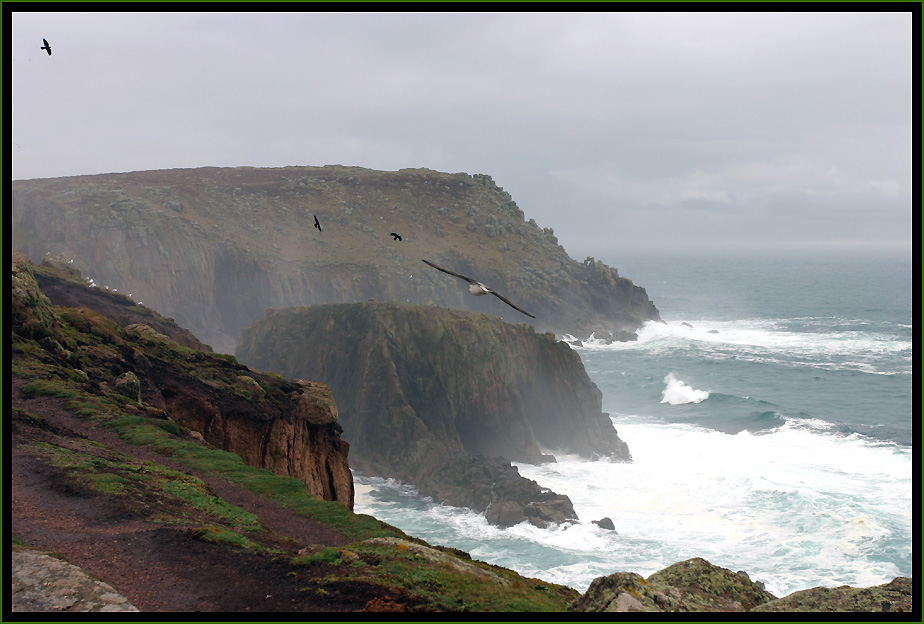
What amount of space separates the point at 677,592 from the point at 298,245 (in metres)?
103

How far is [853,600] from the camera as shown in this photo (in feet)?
37.0

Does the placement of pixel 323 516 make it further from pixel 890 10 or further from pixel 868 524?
pixel 868 524

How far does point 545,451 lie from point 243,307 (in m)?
60.2

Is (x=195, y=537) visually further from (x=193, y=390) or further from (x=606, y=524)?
(x=606, y=524)

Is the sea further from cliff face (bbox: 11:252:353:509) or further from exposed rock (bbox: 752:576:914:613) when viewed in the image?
cliff face (bbox: 11:252:353:509)

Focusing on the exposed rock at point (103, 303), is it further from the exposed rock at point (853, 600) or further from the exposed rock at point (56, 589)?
the exposed rock at point (853, 600)

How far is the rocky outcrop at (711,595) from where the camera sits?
10.2m

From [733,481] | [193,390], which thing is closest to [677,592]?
[193,390]

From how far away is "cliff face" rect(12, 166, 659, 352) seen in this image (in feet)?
291

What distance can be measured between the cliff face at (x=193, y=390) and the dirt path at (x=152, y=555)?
26.4 ft

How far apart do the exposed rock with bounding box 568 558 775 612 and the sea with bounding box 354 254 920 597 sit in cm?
408

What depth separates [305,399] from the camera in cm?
2728

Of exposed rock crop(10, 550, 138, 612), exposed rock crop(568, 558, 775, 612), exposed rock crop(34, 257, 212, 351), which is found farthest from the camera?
exposed rock crop(34, 257, 212, 351)

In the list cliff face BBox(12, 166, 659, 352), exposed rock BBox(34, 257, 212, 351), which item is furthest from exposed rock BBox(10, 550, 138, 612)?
cliff face BBox(12, 166, 659, 352)
